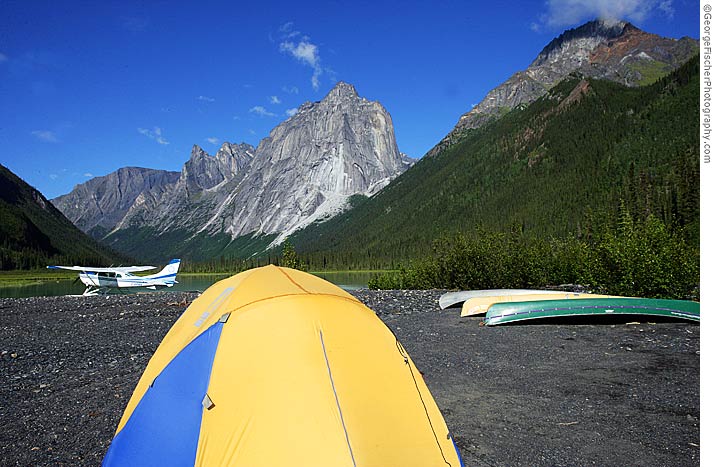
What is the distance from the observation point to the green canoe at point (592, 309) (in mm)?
14805

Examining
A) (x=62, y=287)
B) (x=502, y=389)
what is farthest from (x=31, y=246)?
(x=502, y=389)

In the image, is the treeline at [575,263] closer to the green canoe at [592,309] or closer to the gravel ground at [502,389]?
the green canoe at [592,309]

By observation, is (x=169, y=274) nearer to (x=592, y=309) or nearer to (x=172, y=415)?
(x=592, y=309)

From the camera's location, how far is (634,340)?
496 inches

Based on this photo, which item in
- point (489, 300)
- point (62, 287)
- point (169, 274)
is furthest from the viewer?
point (62, 287)

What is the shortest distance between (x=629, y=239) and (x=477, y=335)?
35.6 feet

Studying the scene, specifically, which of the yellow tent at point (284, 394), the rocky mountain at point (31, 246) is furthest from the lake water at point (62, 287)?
the rocky mountain at point (31, 246)

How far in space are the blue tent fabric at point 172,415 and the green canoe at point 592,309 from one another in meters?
12.3

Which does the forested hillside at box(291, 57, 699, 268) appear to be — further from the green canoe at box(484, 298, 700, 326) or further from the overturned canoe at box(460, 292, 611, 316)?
the green canoe at box(484, 298, 700, 326)

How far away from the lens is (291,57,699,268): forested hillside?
104 m

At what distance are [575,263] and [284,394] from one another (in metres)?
32.6

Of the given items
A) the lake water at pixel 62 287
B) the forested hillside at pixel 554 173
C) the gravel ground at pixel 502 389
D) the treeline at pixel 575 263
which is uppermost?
the forested hillside at pixel 554 173

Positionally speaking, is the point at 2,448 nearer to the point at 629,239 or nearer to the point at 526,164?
the point at 629,239

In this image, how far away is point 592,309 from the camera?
15359mm
